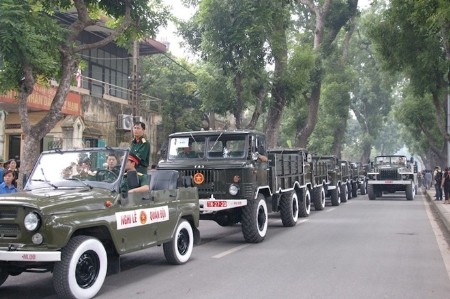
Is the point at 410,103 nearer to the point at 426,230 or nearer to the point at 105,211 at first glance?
the point at 426,230

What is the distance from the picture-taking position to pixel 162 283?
267 inches

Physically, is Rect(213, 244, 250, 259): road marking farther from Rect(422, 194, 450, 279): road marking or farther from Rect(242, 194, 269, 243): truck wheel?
Rect(422, 194, 450, 279): road marking

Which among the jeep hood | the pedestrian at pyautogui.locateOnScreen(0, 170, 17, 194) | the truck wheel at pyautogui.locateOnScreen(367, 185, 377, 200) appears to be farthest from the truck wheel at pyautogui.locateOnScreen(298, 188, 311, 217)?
the truck wheel at pyautogui.locateOnScreen(367, 185, 377, 200)

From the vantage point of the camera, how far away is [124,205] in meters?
6.47

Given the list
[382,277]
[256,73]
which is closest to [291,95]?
[256,73]

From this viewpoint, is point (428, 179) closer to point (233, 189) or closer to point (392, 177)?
point (392, 177)

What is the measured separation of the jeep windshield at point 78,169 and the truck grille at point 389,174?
2085 centimetres

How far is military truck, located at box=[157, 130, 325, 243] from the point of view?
10039 mm

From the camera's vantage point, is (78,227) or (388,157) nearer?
(78,227)

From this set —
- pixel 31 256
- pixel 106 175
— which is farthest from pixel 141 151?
pixel 31 256

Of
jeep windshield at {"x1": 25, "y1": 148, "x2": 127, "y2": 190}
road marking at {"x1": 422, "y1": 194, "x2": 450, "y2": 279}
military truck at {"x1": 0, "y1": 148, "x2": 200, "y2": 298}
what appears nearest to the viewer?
military truck at {"x1": 0, "y1": 148, "x2": 200, "y2": 298}

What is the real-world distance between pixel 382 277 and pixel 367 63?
42099 millimetres

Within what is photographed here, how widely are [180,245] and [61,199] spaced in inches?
118

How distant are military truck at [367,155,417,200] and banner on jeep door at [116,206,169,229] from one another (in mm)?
19957
